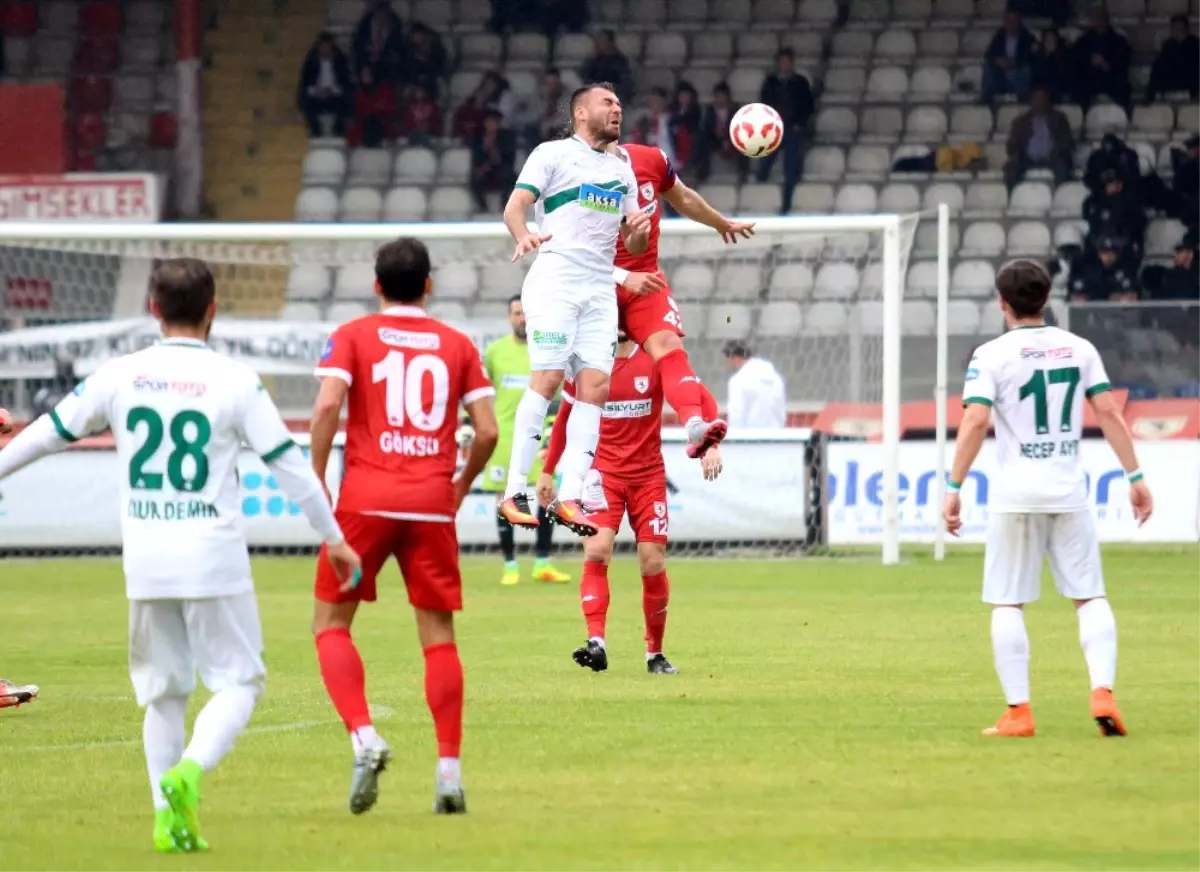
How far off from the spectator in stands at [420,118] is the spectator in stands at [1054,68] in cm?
830

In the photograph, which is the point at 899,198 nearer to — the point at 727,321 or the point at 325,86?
the point at 727,321

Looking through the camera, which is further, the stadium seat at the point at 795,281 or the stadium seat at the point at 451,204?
the stadium seat at the point at 451,204

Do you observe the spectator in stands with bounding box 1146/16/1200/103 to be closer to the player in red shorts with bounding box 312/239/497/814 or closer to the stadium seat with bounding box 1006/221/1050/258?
the stadium seat with bounding box 1006/221/1050/258

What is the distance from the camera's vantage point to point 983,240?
87.8ft

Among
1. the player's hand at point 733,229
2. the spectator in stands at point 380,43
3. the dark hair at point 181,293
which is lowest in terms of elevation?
the dark hair at point 181,293

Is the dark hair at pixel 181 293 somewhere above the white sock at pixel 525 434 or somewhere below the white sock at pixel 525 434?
above

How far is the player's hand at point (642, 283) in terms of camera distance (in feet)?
34.9

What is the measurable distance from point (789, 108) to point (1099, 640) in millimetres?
19881

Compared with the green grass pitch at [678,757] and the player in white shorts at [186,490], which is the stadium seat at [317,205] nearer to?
the green grass pitch at [678,757]

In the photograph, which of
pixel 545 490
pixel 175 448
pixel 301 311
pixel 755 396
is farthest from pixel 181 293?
pixel 301 311

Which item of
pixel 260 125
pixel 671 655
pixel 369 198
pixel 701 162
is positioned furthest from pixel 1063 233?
pixel 671 655

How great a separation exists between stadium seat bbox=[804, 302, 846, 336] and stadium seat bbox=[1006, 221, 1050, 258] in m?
4.99

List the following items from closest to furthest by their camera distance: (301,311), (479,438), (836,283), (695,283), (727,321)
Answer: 1. (479,438)
2. (836,283)
3. (727,321)
4. (695,283)
5. (301,311)

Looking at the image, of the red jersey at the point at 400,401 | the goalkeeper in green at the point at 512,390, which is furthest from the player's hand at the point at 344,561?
the goalkeeper in green at the point at 512,390
